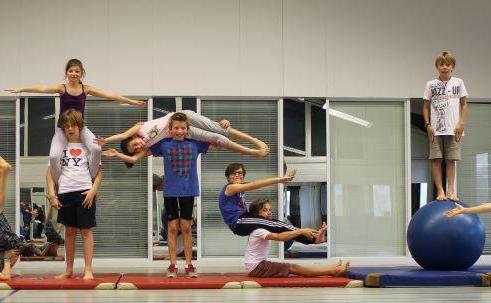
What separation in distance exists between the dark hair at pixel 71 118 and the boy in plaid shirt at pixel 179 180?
85cm

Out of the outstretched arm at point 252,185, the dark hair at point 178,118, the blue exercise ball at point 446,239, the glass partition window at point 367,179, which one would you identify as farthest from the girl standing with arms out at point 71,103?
the glass partition window at point 367,179

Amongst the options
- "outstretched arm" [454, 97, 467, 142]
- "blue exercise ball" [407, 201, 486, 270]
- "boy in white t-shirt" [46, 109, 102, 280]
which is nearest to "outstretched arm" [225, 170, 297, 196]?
"boy in white t-shirt" [46, 109, 102, 280]

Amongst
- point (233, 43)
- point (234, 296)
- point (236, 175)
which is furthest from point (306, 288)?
point (233, 43)

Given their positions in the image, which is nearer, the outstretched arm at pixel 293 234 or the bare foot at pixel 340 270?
the outstretched arm at pixel 293 234

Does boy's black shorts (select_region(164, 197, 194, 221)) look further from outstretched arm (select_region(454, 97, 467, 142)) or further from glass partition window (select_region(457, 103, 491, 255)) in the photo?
glass partition window (select_region(457, 103, 491, 255))

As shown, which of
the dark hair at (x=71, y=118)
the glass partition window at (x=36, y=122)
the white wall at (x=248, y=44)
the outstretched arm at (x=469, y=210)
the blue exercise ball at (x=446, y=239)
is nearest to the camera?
the outstretched arm at (x=469, y=210)

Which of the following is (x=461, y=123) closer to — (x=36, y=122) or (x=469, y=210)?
(x=469, y=210)

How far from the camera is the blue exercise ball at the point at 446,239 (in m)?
7.80

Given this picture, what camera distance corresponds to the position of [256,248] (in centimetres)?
773

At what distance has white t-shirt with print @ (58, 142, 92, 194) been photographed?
758 cm

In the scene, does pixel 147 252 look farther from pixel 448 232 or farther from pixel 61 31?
pixel 448 232

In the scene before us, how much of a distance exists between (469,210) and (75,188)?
3640mm

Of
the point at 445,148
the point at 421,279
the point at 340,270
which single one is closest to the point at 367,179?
the point at 445,148

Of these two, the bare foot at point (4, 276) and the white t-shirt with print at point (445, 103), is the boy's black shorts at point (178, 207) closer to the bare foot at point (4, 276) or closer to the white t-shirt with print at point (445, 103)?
the bare foot at point (4, 276)
